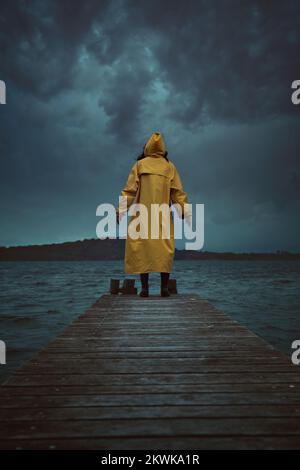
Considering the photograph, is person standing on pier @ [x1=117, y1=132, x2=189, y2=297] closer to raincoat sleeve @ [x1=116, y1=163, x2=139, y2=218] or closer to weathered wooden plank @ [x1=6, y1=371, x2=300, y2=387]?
raincoat sleeve @ [x1=116, y1=163, x2=139, y2=218]

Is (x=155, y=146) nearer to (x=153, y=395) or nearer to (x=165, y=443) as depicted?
(x=153, y=395)

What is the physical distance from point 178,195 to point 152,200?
68 cm

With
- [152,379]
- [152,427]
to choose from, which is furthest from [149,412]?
[152,379]

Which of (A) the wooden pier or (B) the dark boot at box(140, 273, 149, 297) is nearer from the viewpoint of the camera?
(A) the wooden pier

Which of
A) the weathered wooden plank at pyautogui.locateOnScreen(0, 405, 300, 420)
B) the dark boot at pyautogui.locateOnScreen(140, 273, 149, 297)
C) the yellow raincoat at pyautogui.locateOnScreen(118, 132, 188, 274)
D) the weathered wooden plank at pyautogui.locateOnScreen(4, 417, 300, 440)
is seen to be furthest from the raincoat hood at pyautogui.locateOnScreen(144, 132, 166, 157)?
the weathered wooden plank at pyautogui.locateOnScreen(4, 417, 300, 440)

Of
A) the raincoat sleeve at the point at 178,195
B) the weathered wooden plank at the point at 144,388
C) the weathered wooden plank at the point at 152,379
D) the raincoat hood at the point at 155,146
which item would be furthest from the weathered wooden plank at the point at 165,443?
the raincoat hood at the point at 155,146

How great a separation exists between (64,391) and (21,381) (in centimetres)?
37

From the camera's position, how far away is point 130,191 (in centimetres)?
663

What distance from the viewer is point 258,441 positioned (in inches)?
60.0

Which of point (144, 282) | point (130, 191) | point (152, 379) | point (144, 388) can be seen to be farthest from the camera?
point (144, 282)

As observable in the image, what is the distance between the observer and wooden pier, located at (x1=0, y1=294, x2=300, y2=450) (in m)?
1.56

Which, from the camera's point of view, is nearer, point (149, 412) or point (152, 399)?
point (149, 412)

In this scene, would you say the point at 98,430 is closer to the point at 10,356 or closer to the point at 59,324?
the point at 10,356

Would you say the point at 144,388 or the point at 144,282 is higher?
the point at 144,282
